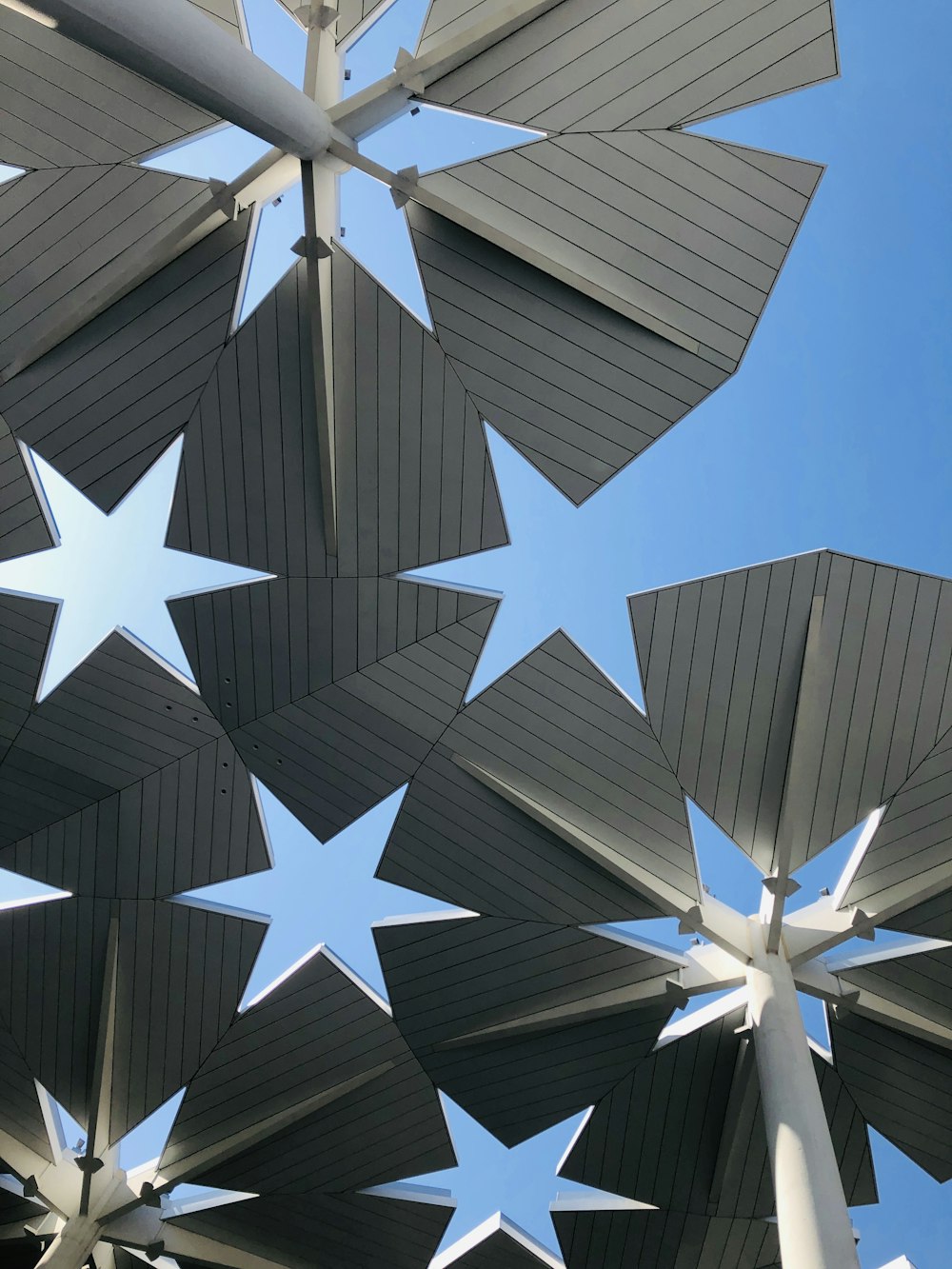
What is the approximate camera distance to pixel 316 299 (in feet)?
39.5

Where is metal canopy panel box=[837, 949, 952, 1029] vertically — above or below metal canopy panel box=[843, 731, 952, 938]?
below

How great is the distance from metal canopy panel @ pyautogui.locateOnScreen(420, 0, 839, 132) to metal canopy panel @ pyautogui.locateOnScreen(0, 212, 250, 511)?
318cm

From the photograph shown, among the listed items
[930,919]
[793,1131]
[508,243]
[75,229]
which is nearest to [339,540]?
[508,243]

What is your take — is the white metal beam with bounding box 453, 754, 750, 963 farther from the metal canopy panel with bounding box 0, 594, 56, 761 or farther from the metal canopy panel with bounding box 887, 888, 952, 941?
the metal canopy panel with bounding box 0, 594, 56, 761

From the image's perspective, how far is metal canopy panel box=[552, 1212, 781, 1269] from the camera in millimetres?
18562

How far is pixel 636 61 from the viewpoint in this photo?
37.3 feet

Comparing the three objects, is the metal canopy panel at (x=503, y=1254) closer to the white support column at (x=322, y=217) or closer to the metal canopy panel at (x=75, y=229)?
the white support column at (x=322, y=217)

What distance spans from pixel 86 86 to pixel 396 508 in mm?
5935

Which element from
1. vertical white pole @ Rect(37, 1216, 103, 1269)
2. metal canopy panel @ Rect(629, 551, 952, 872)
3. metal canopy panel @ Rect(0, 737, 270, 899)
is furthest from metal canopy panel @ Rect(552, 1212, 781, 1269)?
metal canopy panel @ Rect(0, 737, 270, 899)

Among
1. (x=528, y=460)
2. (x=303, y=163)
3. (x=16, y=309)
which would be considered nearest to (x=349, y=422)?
(x=528, y=460)

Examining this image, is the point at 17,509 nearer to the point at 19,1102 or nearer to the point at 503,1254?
the point at 19,1102

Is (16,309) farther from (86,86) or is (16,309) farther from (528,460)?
(528,460)

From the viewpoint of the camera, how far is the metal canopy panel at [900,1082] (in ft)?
53.3

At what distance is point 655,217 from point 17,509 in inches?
356
